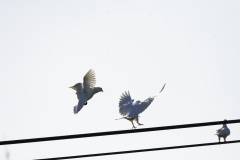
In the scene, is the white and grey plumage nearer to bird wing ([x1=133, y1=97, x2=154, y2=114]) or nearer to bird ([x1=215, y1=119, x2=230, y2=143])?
bird ([x1=215, y1=119, x2=230, y2=143])

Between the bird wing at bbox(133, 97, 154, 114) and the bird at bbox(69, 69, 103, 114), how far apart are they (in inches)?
24.6

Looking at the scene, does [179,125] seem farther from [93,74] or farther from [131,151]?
[93,74]

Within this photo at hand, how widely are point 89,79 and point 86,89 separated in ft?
0.82

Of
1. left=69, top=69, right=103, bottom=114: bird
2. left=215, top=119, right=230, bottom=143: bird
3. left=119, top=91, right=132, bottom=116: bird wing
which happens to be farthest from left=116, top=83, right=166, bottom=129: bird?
left=215, top=119, right=230, bottom=143: bird

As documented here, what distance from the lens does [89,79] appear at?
10.5 m

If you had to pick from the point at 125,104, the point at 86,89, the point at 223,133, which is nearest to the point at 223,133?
the point at 223,133

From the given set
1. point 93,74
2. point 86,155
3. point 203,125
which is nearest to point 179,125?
point 203,125

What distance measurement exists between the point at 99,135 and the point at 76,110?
15.6 feet

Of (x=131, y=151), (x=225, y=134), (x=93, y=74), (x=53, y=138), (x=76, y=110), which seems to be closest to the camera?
(x=53, y=138)

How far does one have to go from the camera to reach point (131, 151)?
5723mm

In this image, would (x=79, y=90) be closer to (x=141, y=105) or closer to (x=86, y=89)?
(x=86, y=89)

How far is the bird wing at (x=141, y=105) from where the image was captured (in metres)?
9.86

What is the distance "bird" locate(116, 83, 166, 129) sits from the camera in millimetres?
9933

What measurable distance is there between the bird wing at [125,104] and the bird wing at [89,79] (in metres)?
0.53
